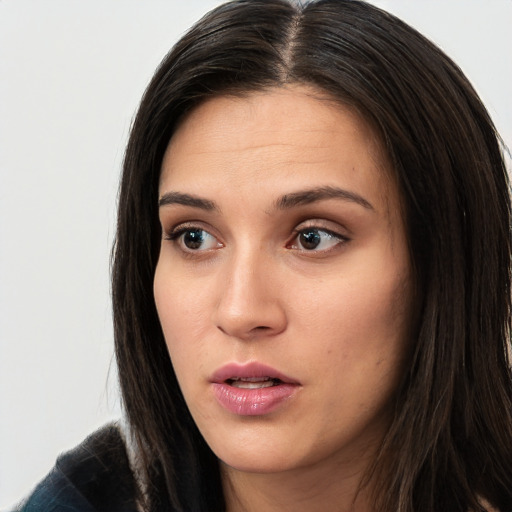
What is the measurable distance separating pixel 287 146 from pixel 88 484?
0.91 m

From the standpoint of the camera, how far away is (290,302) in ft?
6.70

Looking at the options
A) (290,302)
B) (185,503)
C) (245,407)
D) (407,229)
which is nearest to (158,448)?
(185,503)

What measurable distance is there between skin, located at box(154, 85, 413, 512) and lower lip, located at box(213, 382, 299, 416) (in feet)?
0.06

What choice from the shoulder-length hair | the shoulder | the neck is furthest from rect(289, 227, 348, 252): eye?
the shoulder

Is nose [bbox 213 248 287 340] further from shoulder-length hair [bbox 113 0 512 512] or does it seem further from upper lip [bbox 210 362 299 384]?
shoulder-length hair [bbox 113 0 512 512]

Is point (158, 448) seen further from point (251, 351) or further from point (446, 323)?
point (446, 323)

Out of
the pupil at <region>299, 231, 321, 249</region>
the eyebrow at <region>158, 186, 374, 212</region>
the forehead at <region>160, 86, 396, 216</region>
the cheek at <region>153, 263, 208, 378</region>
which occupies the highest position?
the forehead at <region>160, 86, 396, 216</region>

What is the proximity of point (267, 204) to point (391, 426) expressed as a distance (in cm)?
57

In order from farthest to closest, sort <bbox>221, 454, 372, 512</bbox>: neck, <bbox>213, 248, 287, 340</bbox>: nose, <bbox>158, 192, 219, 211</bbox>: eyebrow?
<bbox>221, 454, 372, 512</bbox>: neck
<bbox>158, 192, 219, 211</bbox>: eyebrow
<bbox>213, 248, 287, 340</bbox>: nose

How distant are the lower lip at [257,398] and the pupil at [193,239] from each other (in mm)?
313

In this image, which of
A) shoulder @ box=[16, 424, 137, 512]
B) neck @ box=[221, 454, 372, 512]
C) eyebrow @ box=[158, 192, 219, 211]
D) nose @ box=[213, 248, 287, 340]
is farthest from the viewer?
shoulder @ box=[16, 424, 137, 512]

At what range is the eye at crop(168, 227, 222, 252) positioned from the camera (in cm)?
219

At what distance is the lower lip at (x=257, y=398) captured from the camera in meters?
2.05

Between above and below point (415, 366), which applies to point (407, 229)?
above
